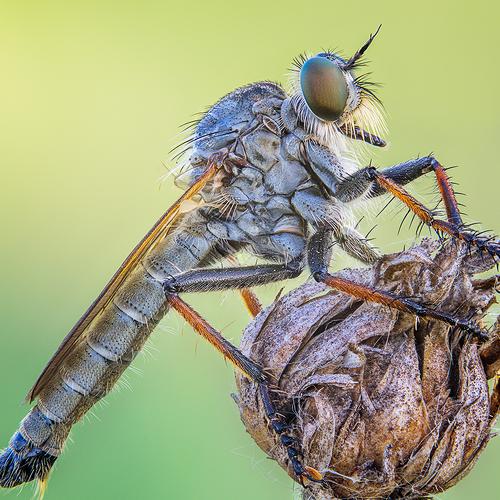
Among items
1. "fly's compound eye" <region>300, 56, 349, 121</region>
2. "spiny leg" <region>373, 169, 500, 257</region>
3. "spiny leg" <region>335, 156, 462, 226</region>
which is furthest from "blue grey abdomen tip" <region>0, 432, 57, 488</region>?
"fly's compound eye" <region>300, 56, 349, 121</region>

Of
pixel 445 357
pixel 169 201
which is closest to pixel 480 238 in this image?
pixel 445 357

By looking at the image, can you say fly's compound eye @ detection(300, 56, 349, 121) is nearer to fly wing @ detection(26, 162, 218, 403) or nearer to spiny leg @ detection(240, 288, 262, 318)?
fly wing @ detection(26, 162, 218, 403)

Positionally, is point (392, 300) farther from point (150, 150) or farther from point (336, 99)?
point (150, 150)

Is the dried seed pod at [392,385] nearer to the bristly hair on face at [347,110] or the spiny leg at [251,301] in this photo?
the spiny leg at [251,301]

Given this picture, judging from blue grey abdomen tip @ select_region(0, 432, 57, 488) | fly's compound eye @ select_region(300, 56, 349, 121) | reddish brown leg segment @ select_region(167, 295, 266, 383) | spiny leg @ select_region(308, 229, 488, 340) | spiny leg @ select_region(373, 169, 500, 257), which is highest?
fly's compound eye @ select_region(300, 56, 349, 121)

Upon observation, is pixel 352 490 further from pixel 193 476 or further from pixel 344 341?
pixel 193 476

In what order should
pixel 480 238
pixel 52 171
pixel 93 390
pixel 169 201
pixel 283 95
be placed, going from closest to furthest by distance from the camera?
pixel 480 238, pixel 93 390, pixel 283 95, pixel 169 201, pixel 52 171
